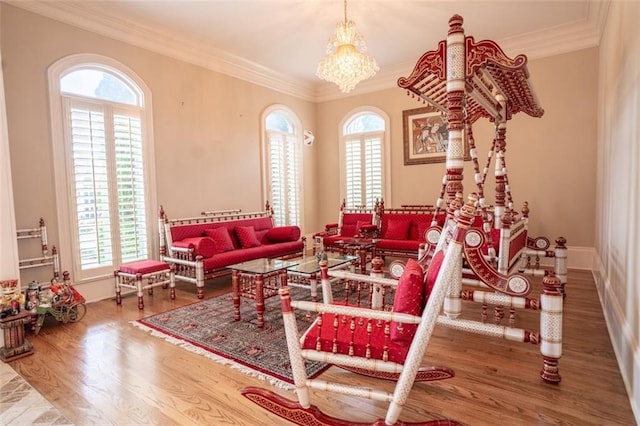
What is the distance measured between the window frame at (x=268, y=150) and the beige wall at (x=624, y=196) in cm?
510

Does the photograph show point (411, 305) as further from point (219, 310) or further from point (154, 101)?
point (154, 101)

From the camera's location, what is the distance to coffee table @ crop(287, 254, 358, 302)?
3.70 meters

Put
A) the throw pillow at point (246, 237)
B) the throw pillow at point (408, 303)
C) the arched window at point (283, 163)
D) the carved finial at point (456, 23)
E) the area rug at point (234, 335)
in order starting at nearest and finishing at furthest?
the throw pillow at point (408, 303), the carved finial at point (456, 23), the area rug at point (234, 335), the throw pillow at point (246, 237), the arched window at point (283, 163)

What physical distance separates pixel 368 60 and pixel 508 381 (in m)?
3.55

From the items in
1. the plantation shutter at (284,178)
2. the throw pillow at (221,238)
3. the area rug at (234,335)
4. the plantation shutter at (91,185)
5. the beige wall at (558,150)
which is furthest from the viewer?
the plantation shutter at (284,178)

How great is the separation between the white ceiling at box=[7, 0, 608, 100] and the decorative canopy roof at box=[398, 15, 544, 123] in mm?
1633

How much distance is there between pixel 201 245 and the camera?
15.2 ft

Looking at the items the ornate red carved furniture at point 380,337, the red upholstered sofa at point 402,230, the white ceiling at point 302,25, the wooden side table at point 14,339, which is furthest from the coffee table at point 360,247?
the wooden side table at point 14,339

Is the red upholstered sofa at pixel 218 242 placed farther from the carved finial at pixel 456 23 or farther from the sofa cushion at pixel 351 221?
the carved finial at pixel 456 23

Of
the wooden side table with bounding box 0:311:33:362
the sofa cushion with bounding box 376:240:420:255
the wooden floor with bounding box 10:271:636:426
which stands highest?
the sofa cushion with bounding box 376:240:420:255

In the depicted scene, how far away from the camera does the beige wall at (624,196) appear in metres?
2.25

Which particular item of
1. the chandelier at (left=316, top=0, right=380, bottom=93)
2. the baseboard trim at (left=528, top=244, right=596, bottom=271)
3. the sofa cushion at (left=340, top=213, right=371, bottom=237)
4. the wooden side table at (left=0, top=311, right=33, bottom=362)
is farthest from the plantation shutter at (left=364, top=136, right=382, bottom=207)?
the wooden side table at (left=0, top=311, right=33, bottom=362)

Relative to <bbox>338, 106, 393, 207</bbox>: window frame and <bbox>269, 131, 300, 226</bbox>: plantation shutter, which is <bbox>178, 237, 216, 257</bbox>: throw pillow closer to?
<bbox>269, 131, 300, 226</bbox>: plantation shutter

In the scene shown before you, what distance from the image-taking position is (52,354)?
2.92 meters
